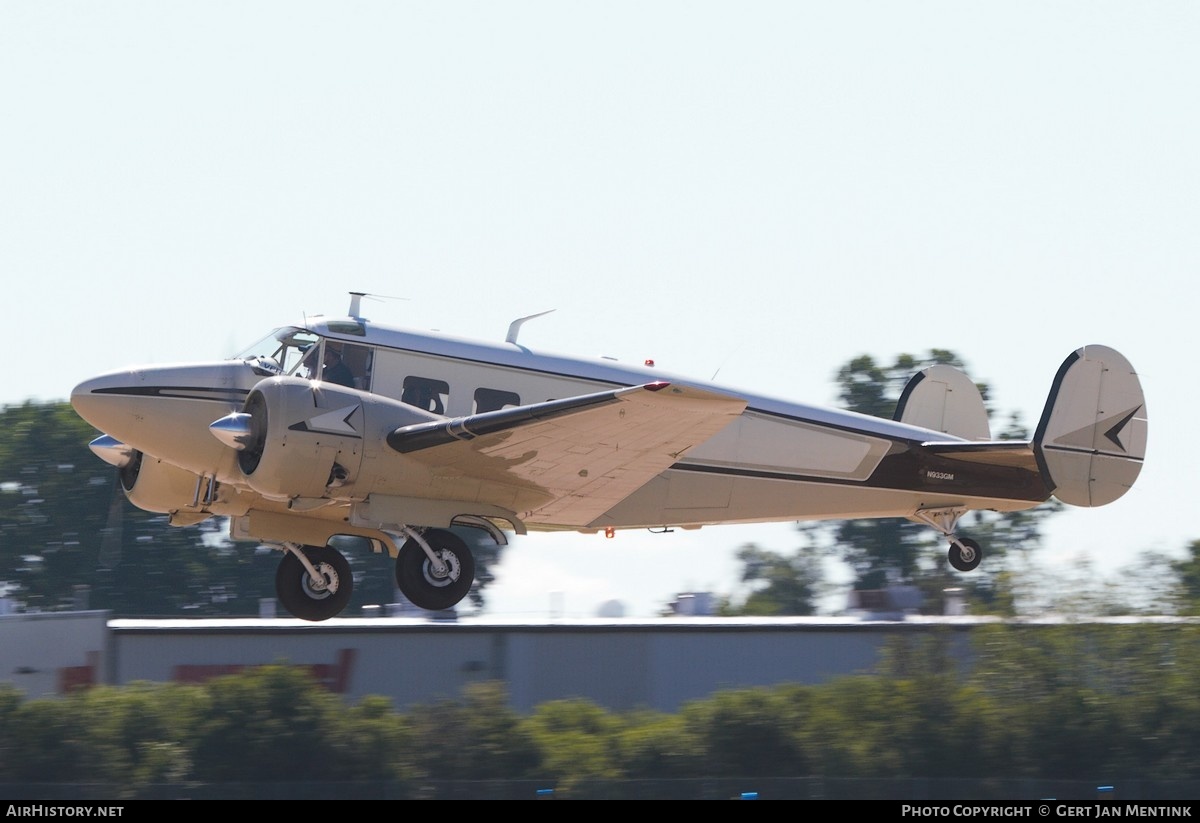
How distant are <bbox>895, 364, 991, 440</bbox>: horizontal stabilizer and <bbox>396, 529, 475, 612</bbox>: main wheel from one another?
19.8ft

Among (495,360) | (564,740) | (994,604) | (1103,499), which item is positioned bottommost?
(564,740)

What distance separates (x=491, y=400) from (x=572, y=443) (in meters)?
1.23

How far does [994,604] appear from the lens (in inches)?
926

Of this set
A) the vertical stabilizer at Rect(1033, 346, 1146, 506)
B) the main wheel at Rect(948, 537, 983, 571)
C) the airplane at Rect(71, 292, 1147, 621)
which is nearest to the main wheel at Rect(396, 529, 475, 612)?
the airplane at Rect(71, 292, 1147, 621)

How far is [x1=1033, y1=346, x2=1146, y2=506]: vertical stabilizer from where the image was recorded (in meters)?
15.8

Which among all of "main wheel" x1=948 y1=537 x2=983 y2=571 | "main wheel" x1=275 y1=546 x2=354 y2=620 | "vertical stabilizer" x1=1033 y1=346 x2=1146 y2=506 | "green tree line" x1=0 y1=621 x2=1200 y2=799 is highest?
"vertical stabilizer" x1=1033 y1=346 x2=1146 y2=506

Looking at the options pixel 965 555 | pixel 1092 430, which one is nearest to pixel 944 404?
pixel 1092 430

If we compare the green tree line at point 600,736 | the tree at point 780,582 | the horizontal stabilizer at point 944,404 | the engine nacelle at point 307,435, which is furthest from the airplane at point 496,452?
the tree at point 780,582

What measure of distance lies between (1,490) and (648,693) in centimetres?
2632

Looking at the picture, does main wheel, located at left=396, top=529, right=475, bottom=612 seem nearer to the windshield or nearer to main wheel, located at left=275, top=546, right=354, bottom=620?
main wheel, located at left=275, top=546, right=354, bottom=620

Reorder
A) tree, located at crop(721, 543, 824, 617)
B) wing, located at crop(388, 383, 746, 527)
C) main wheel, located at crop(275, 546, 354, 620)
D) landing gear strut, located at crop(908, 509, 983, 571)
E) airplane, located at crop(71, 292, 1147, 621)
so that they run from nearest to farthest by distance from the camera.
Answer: wing, located at crop(388, 383, 746, 527) < airplane, located at crop(71, 292, 1147, 621) < main wheel, located at crop(275, 546, 354, 620) < landing gear strut, located at crop(908, 509, 983, 571) < tree, located at crop(721, 543, 824, 617)
